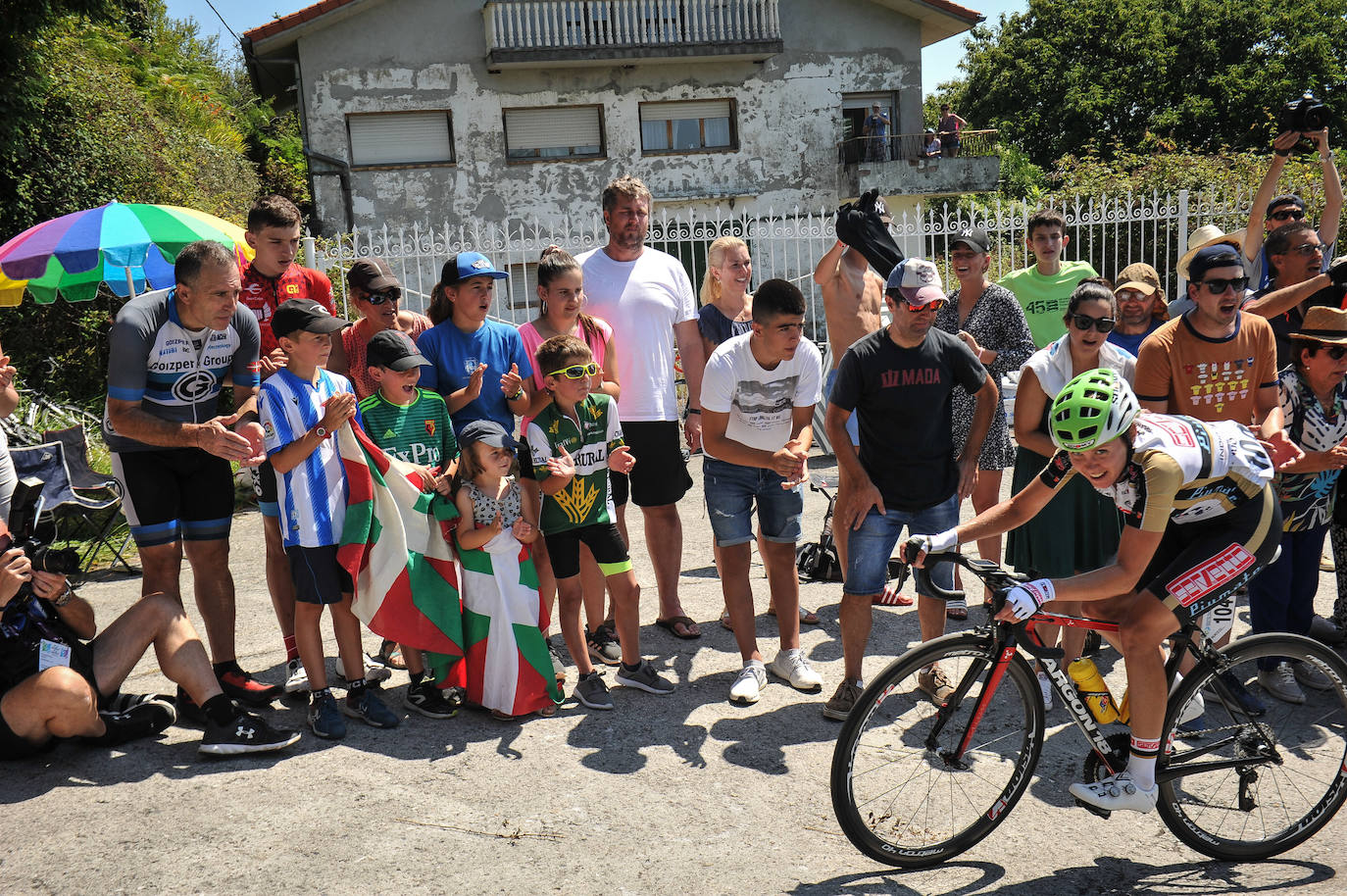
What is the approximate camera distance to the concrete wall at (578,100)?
21.4 metres

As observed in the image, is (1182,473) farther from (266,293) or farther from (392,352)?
(266,293)

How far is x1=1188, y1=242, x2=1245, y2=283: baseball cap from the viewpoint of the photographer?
437 cm

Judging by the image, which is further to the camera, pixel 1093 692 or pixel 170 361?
pixel 170 361

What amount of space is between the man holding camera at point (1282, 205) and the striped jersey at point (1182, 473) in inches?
125

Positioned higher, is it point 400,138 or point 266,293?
point 400,138

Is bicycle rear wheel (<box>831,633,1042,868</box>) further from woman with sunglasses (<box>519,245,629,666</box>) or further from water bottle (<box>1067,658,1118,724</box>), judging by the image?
woman with sunglasses (<box>519,245,629,666</box>)

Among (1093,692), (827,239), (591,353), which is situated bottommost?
(1093,692)

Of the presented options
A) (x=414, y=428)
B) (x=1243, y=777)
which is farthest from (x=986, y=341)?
(x=414, y=428)

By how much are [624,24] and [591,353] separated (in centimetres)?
1965

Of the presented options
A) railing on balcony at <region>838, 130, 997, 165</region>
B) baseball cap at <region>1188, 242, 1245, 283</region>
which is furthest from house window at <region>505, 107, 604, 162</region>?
baseball cap at <region>1188, 242, 1245, 283</region>

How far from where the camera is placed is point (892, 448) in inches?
180

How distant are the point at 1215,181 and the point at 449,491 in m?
16.1

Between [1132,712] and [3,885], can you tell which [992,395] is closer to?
[1132,712]

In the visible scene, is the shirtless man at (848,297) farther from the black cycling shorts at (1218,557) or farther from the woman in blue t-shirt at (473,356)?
the black cycling shorts at (1218,557)
